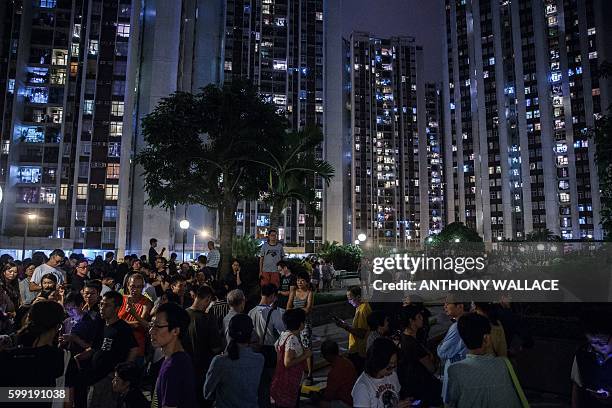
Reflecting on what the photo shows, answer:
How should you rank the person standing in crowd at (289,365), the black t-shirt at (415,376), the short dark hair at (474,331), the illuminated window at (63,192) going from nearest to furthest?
the short dark hair at (474,331)
the black t-shirt at (415,376)
the person standing in crowd at (289,365)
the illuminated window at (63,192)

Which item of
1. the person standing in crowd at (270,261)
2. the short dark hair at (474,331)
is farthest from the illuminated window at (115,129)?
the short dark hair at (474,331)

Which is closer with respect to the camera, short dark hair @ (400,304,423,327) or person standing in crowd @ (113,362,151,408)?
person standing in crowd @ (113,362,151,408)

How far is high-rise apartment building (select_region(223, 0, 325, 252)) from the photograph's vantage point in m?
95.6

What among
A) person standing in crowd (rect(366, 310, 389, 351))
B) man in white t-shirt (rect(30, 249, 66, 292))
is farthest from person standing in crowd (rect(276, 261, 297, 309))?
man in white t-shirt (rect(30, 249, 66, 292))

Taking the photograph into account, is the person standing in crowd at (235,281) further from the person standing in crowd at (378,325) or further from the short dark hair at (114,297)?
the person standing in crowd at (378,325)

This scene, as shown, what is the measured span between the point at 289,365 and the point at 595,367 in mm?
2921

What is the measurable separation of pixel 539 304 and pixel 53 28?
256ft

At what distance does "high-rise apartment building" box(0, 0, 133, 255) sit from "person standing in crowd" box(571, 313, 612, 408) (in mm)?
57809

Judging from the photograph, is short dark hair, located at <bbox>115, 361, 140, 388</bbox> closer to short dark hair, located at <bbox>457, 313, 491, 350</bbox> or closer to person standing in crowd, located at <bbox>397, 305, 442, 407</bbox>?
person standing in crowd, located at <bbox>397, 305, 442, 407</bbox>

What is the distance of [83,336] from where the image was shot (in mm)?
5012

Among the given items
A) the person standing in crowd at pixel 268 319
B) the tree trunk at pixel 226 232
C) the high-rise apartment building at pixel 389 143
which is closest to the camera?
the person standing in crowd at pixel 268 319

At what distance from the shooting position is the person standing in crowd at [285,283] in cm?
900

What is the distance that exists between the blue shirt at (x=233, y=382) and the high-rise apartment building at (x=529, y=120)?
352 ft

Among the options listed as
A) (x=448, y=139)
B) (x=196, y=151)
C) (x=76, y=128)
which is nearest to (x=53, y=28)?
(x=76, y=128)
